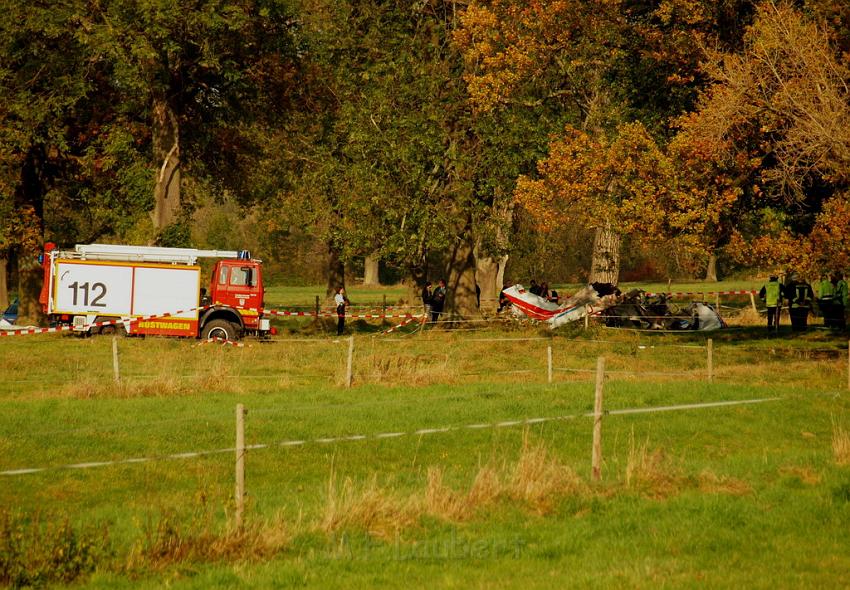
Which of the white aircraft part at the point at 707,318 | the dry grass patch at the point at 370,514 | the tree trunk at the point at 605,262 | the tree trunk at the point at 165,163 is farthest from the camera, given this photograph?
the tree trunk at the point at 605,262

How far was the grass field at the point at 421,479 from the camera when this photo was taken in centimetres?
1012

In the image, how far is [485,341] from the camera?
34.5 metres

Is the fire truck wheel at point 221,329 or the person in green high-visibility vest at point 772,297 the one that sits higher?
the person in green high-visibility vest at point 772,297

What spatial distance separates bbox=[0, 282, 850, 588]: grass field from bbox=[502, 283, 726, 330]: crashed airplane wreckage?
12.8m

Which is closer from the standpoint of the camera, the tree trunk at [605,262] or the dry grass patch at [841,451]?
the dry grass patch at [841,451]

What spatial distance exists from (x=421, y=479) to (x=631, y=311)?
27559 mm

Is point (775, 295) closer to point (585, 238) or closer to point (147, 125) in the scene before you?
point (147, 125)

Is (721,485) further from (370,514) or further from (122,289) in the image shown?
(122,289)

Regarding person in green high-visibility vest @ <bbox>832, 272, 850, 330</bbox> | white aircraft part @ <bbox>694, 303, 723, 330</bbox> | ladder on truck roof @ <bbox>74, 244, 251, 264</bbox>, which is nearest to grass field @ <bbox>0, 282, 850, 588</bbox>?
ladder on truck roof @ <bbox>74, 244, 251, 264</bbox>

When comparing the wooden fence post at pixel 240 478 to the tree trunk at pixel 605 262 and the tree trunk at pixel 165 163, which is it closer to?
the tree trunk at pixel 165 163

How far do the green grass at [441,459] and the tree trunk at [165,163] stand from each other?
10.1m

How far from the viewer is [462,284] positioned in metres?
44.1

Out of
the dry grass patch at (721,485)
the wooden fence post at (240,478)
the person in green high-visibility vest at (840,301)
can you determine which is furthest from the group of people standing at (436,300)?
the wooden fence post at (240,478)

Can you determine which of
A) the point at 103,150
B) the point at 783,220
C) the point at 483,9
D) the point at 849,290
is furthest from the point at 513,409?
the point at 103,150
